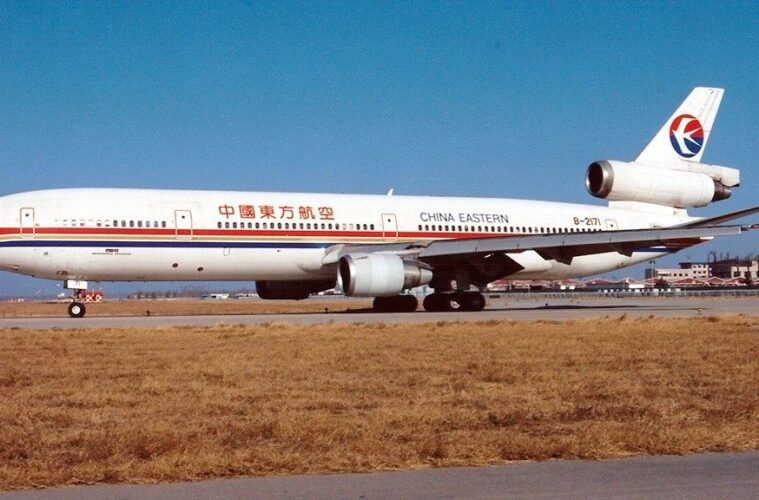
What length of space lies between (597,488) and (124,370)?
8437 mm

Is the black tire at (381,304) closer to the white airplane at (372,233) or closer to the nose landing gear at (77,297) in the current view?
the white airplane at (372,233)

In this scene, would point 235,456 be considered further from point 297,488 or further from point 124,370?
point 124,370

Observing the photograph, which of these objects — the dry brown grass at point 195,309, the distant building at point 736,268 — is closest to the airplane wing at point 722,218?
the dry brown grass at point 195,309

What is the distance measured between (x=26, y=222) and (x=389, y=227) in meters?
11.4

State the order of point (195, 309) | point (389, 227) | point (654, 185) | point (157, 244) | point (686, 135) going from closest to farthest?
1. point (157, 244)
2. point (389, 227)
3. point (654, 185)
4. point (686, 135)
5. point (195, 309)

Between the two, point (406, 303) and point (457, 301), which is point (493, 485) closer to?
point (457, 301)

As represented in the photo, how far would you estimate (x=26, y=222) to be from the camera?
26031mm

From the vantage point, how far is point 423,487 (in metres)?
5.91

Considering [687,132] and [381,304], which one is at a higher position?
[687,132]

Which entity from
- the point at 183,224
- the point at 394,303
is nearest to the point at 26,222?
the point at 183,224

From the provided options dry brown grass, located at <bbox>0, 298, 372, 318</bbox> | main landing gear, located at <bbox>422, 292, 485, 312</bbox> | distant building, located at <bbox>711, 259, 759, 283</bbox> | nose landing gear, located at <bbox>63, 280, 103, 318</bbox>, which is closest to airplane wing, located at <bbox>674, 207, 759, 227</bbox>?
main landing gear, located at <bbox>422, 292, 485, 312</bbox>

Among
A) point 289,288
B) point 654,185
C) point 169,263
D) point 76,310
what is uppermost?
point 654,185

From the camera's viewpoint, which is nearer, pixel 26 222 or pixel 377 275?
pixel 26 222

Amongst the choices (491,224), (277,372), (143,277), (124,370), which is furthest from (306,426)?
(491,224)
